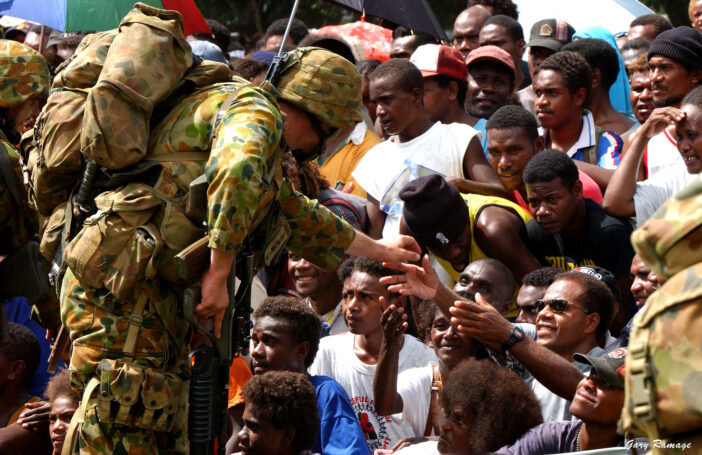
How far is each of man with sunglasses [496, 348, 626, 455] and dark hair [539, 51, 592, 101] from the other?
10.0 feet

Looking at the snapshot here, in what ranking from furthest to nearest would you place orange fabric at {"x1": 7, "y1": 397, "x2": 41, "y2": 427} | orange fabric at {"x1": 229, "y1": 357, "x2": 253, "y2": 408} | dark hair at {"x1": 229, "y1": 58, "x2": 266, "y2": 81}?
dark hair at {"x1": 229, "y1": 58, "x2": 266, "y2": 81}
orange fabric at {"x1": 7, "y1": 397, "x2": 41, "y2": 427}
orange fabric at {"x1": 229, "y1": 357, "x2": 253, "y2": 408}

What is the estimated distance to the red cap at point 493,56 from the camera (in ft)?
26.2

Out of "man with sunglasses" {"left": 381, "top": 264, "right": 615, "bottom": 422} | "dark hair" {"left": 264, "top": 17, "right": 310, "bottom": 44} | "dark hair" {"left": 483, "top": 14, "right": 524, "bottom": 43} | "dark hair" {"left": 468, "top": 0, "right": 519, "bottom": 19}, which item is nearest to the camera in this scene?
"man with sunglasses" {"left": 381, "top": 264, "right": 615, "bottom": 422}

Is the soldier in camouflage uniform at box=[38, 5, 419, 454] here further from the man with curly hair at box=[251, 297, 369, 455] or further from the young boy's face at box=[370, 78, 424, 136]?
the young boy's face at box=[370, 78, 424, 136]

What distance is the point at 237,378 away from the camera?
19.4ft

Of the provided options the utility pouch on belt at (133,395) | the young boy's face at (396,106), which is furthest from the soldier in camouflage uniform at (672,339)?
the young boy's face at (396,106)

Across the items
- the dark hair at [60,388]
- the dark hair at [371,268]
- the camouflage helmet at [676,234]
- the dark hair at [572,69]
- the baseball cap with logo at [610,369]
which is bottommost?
the dark hair at [60,388]

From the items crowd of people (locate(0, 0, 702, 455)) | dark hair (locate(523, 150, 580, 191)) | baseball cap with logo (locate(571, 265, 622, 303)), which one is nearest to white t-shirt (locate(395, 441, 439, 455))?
crowd of people (locate(0, 0, 702, 455))

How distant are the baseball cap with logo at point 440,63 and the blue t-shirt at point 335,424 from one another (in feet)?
10.2

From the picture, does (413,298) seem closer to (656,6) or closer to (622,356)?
(622,356)

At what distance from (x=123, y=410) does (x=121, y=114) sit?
1180 mm

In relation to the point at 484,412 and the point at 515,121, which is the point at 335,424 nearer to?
the point at 484,412

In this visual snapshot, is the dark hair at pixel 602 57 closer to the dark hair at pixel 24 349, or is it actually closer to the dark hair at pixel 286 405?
the dark hair at pixel 286 405

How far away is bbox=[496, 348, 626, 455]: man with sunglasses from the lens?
423 centimetres
